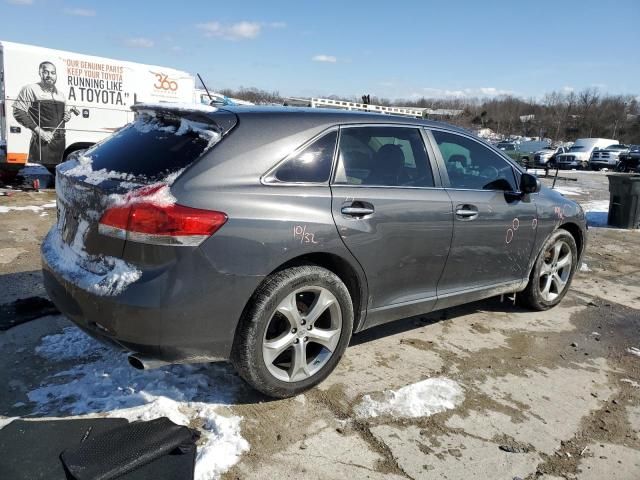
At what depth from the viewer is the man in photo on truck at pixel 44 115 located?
9.93 metres

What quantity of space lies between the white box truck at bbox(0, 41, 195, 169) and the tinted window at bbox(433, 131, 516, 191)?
347 inches

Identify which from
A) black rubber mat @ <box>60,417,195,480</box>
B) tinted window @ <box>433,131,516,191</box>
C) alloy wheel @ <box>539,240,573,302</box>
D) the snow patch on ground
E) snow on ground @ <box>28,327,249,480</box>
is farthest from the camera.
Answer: alloy wheel @ <box>539,240,573,302</box>

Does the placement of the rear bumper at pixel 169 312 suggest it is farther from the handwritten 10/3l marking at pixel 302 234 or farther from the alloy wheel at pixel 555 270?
the alloy wheel at pixel 555 270

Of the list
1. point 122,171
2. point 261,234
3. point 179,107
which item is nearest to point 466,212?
point 261,234

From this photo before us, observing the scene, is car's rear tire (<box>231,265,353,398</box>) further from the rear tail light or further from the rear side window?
the rear side window

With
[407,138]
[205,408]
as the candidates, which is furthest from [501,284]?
[205,408]

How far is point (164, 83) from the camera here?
1189 centimetres

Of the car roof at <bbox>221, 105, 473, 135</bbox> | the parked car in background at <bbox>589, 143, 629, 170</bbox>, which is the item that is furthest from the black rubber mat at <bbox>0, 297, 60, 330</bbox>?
the parked car in background at <bbox>589, 143, 629, 170</bbox>

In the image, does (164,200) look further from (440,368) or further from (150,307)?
(440,368)

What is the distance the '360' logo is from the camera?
38.5 ft

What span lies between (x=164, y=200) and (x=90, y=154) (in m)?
0.99

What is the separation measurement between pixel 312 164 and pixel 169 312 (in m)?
1.21

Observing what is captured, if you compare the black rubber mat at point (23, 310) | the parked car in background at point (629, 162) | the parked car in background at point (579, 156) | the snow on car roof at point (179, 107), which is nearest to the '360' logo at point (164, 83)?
the black rubber mat at point (23, 310)

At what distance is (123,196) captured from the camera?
261 cm
